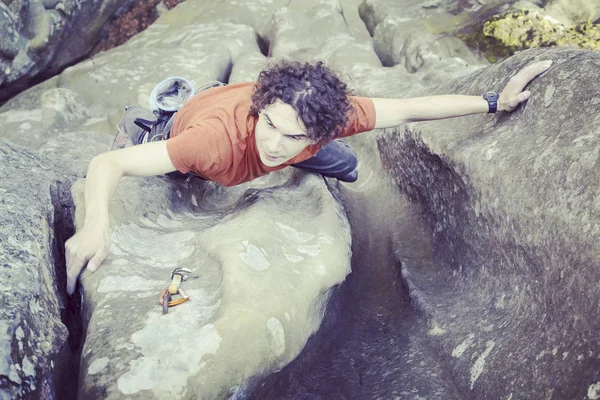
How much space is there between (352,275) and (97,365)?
217 centimetres

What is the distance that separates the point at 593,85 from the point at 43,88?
287 inches

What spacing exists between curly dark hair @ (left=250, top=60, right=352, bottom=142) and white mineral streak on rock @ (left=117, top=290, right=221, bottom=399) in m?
1.31

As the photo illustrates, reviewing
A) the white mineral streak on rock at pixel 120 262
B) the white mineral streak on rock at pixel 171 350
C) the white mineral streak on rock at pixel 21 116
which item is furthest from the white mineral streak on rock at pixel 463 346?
the white mineral streak on rock at pixel 21 116

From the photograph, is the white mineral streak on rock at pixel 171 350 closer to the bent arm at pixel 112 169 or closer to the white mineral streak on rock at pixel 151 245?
the white mineral streak on rock at pixel 151 245

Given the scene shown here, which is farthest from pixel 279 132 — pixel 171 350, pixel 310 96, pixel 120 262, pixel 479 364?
pixel 479 364

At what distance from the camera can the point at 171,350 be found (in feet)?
8.52

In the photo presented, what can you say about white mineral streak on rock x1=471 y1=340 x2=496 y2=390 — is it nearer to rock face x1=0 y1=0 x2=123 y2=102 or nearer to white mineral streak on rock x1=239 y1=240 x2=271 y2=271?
white mineral streak on rock x1=239 y1=240 x2=271 y2=271

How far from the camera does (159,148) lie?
3.14m

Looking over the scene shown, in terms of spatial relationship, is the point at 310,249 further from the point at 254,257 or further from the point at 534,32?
the point at 534,32

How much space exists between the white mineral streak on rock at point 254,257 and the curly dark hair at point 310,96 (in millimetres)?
814

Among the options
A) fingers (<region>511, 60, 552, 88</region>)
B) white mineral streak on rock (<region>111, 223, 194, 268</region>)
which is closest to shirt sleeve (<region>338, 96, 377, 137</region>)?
fingers (<region>511, 60, 552, 88</region>)

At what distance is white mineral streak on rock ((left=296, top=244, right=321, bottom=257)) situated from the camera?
3434 mm

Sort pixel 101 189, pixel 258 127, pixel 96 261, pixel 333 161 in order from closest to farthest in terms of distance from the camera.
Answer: pixel 101 189
pixel 96 261
pixel 258 127
pixel 333 161

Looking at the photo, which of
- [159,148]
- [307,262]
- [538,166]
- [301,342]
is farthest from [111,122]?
[538,166]
